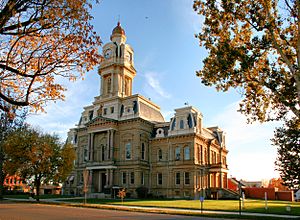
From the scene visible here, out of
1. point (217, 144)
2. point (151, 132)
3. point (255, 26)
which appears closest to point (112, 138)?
point (151, 132)

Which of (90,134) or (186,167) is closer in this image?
(186,167)

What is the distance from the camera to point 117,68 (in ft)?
190

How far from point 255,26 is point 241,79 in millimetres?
3091

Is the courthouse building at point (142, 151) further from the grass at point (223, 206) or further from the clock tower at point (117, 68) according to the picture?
the grass at point (223, 206)

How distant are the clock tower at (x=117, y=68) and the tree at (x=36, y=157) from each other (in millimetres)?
19003

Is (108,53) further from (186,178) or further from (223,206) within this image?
(223,206)

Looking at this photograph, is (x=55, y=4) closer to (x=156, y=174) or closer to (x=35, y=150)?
(x=35, y=150)

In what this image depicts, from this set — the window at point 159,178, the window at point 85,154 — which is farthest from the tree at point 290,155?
the window at point 85,154

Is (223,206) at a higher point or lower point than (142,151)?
lower

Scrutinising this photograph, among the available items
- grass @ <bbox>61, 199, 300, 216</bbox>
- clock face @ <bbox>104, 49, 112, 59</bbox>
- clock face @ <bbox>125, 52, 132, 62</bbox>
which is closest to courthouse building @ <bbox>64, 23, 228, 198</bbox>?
clock face @ <bbox>104, 49, 112, 59</bbox>

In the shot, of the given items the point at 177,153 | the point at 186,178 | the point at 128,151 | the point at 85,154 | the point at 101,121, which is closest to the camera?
the point at 186,178

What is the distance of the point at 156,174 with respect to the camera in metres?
52.0

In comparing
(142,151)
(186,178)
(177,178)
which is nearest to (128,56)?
(142,151)

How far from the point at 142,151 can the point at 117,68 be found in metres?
17.1
